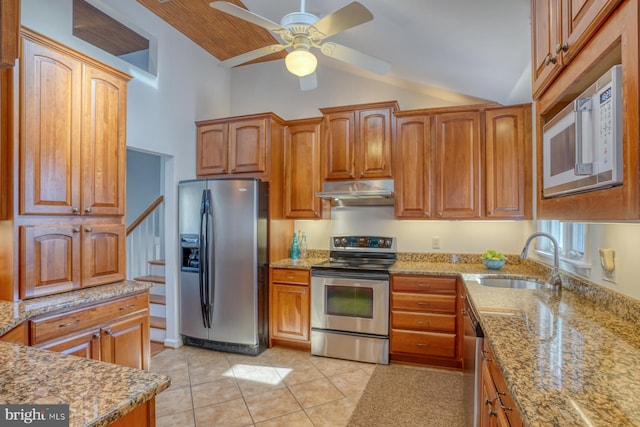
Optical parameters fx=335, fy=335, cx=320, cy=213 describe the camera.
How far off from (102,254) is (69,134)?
2.68 feet

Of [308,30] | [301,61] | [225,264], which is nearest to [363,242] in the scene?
[225,264]

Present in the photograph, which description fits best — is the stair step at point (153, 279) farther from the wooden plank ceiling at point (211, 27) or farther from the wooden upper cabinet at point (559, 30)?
the wooden upper cabinet at point (559, 30)

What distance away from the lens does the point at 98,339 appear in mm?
2070

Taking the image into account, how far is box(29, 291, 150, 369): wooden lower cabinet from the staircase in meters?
1.42

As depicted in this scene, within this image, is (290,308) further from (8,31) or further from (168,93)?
(8,31)

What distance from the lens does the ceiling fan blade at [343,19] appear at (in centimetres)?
178

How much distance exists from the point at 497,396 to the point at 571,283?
1281 millimetres

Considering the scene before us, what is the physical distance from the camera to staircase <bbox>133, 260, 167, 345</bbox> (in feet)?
12.2

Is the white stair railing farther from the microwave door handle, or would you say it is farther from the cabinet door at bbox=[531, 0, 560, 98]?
the microwave door handle

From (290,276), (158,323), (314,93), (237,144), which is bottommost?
(158,323)

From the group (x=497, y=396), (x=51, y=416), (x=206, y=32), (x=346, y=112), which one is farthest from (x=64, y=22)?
(x=497, y=396)

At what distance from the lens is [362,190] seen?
11.1 ft

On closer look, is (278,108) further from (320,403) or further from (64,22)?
(320,403)

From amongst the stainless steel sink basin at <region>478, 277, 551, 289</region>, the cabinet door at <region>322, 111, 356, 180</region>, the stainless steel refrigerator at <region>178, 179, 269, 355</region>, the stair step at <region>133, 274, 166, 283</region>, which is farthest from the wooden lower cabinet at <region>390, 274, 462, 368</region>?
the stair step at <region>133, 274, 166, 283</region>
